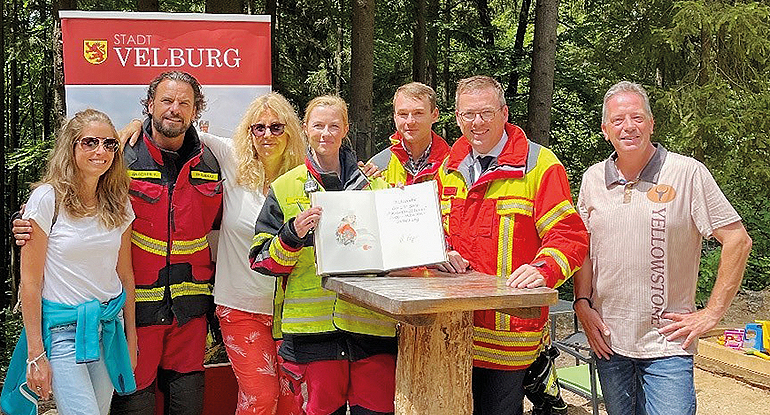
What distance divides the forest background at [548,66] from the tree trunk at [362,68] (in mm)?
18

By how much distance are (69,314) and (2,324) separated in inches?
427

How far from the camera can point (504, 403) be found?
3.46 m

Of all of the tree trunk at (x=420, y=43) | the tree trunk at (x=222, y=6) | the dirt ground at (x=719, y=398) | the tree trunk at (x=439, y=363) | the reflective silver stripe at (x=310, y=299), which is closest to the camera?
the tree trunk at (x=439, y=363)

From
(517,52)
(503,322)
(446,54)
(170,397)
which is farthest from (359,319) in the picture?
(446,54)

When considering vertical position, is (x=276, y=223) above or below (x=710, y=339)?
above

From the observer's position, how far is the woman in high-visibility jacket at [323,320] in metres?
3.43

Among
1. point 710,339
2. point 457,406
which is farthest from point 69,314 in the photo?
point 710,339

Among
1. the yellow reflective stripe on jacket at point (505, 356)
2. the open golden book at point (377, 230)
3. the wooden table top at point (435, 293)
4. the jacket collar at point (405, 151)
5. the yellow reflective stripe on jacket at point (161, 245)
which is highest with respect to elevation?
the jacket collar at point (405, 151)

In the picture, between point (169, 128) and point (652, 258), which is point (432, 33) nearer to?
point (169, 128)

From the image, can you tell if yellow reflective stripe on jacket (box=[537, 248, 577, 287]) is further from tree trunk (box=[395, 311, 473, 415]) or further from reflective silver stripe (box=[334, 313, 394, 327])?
reflective silver stripe (box=[334, 313, 394, 327])

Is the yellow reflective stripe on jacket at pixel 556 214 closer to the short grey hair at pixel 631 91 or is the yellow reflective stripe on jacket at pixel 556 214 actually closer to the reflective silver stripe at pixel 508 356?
the short grey hair at pixel 631 91

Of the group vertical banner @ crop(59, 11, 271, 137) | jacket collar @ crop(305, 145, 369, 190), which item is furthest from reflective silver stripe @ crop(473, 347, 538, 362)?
vertical banner @ crop(59, 11, 271, 137)

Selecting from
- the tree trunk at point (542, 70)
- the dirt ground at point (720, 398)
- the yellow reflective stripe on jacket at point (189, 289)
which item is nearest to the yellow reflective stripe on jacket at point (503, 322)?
the yellow reflective stripe on jacket at point (189, 289)

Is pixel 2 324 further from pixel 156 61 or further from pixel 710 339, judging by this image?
pixel 710 339
